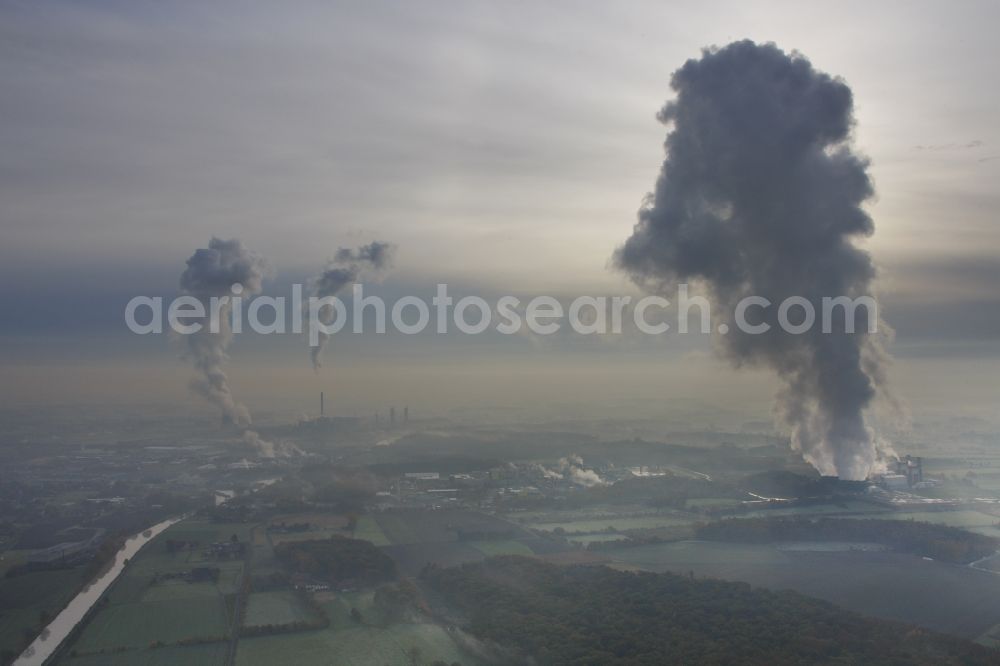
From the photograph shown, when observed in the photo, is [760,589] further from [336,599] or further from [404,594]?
[336,599]

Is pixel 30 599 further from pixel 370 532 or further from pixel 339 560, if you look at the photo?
pixel 370 532

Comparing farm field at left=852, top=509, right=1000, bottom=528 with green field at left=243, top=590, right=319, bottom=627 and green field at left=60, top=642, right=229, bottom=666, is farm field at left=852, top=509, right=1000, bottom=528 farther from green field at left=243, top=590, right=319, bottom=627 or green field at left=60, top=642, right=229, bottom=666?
green field at left=60, top=642, right=229, bottom=666

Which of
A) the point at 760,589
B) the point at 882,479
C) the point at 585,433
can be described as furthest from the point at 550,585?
the point at 585,433

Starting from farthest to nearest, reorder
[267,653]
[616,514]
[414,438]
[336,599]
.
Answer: [414,438] < [616,514] < [336,599] < [267,653]

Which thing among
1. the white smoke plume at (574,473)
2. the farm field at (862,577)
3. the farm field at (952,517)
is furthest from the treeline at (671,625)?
the white smoke plume at (574,473)

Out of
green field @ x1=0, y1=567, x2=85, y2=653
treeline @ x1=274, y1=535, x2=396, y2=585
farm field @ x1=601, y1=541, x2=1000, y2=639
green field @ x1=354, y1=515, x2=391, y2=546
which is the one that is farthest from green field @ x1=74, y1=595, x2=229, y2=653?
farm field @ x1=601, y1=541, x2=1000, y2=639

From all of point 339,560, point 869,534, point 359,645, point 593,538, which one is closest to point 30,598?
point 339,560
